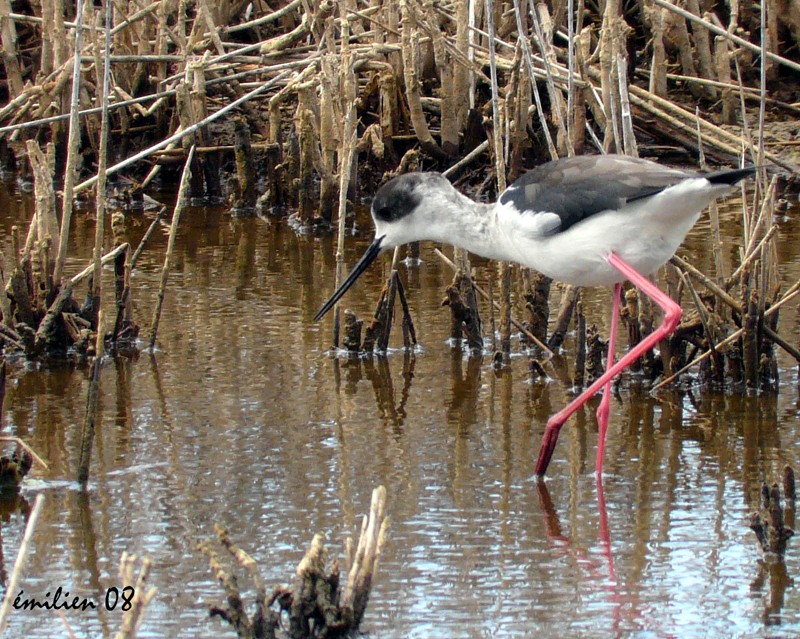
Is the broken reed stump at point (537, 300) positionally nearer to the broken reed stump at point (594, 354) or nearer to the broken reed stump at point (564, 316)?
the broken reed stump at point (564, 316)

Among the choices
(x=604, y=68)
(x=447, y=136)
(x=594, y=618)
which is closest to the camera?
(x=594, y=618)

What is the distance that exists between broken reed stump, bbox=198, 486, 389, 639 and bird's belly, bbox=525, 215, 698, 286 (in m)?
1.37

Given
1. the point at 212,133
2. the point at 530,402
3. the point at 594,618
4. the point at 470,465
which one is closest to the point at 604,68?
the point at 530,402

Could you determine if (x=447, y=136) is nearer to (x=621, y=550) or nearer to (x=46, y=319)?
(x=46, y=319)

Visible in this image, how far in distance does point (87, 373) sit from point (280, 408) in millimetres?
871

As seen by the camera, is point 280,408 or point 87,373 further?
point 87,373

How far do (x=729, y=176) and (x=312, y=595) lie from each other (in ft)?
5.46

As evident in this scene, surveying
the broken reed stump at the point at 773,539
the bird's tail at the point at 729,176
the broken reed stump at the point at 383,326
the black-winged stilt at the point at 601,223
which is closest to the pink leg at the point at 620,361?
the black-winged stilt at the point at 601,223

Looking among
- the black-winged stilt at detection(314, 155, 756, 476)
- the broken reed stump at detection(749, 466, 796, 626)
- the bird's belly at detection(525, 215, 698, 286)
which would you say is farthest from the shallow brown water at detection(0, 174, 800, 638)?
the bird's belly at detection(525, 215, 698, 286)

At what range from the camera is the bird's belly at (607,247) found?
3768 mm

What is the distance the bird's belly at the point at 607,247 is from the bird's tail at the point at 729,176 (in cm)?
29

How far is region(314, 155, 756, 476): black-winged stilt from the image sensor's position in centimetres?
366

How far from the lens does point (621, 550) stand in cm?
332

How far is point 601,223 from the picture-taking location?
3.77 m
